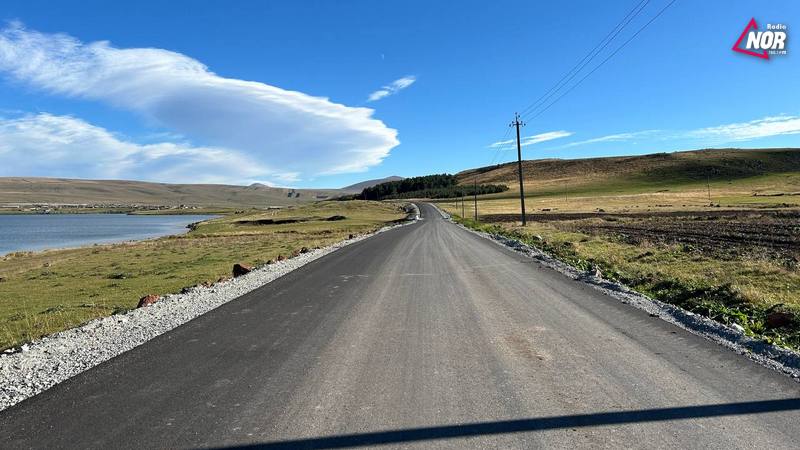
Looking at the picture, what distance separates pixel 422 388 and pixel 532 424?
1539mm

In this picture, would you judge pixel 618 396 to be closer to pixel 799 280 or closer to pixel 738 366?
pixel 738 366

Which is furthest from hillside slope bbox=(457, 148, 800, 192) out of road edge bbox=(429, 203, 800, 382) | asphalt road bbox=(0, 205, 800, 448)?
asphalt road bbox=(0, 205, 800, 448)

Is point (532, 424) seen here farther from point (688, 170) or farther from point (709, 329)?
point (688, 170)

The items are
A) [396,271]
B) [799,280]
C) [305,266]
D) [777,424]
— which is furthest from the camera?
[305,266]

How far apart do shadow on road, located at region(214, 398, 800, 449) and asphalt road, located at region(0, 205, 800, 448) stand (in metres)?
0.02

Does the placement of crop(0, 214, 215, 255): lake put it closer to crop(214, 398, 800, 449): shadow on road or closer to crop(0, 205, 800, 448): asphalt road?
crop(0, 205, 800, 448): asphalt road

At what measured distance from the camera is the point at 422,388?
242 inches

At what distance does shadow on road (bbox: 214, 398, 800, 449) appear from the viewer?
4.73m

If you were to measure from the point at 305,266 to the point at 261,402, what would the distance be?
15688 millimetres

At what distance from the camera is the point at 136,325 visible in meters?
10.4

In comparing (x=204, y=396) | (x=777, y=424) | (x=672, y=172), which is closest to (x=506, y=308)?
(x=777, y=424)

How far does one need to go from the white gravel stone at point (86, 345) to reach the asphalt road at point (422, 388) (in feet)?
1.28

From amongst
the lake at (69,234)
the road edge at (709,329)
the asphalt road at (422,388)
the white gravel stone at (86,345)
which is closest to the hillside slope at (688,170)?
the lake at (69,234)

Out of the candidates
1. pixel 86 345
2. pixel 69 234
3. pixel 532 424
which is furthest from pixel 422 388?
pixel 69 234
